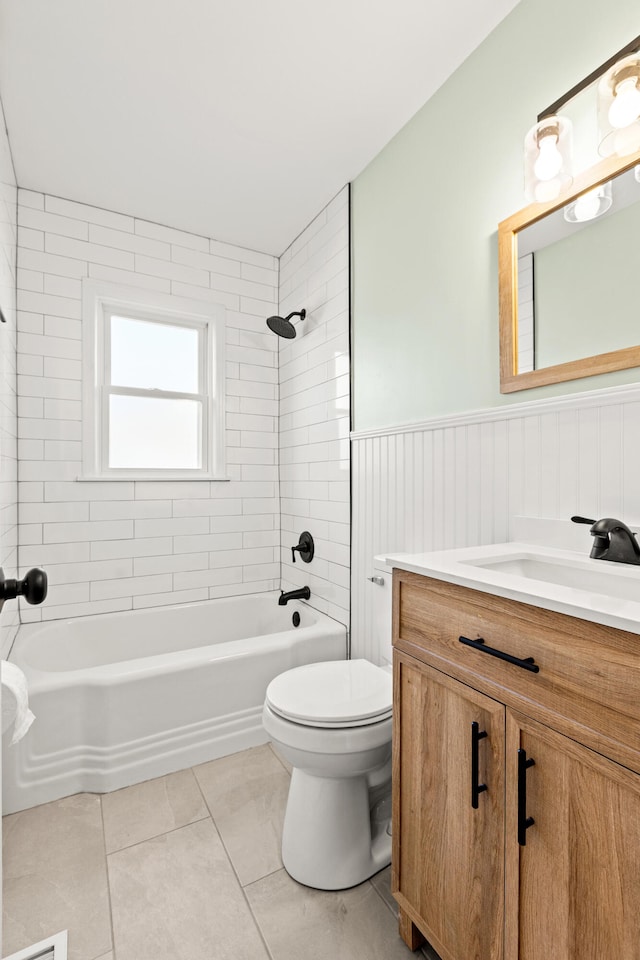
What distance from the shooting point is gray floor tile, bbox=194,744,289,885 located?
1.49 m

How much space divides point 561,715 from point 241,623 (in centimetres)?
227

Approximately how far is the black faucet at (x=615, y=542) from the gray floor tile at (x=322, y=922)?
3.55 ft

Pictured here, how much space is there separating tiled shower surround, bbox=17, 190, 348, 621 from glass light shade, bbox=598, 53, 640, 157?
1291 millimetres

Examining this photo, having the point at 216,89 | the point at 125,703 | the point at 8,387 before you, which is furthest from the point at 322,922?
the point at 216,89

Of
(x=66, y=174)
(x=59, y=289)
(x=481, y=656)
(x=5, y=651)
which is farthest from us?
(x=59, y=289)

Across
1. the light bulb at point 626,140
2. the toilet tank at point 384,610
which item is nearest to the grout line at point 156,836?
the toilet tank at point 384,610

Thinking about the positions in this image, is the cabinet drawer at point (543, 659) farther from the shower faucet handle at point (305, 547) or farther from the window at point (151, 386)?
the window at point (151, 386)

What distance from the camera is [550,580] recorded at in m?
1.23

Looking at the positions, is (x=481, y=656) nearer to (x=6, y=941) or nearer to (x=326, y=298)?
(x=6, y=941)

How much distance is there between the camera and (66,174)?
89.5 inches

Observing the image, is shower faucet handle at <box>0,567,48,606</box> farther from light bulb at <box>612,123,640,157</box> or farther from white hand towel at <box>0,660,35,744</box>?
light bulb at <box>612,123,640,157</box>

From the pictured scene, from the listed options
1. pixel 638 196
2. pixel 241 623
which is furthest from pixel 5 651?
pixel 638 196

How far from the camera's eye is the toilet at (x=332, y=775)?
137 cm

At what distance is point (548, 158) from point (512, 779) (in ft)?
4.85
